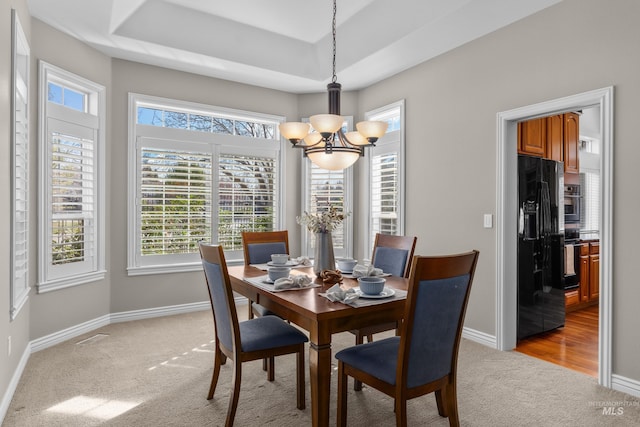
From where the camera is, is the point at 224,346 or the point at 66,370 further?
the point at 66,370

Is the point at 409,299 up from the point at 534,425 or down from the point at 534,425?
up

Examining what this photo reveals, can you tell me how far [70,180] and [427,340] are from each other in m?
3.53

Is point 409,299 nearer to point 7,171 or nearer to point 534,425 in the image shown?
point 534,425

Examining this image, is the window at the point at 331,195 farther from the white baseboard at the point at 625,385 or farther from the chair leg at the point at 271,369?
the white baseboard at the point at 625,385

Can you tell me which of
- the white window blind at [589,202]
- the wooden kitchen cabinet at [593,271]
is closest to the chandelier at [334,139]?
the wooden kitchen cabinet at [593,271]

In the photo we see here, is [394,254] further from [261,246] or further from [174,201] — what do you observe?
[174,201]

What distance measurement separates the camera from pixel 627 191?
2.70 meters

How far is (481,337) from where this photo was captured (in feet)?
12.2

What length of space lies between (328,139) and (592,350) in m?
3.05

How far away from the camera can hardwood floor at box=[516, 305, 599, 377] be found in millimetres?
3279

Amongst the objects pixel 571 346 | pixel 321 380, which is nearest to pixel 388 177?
pixel 571 346

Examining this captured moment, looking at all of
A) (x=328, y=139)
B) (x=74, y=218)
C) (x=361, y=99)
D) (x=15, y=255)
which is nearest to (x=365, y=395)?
(x=328, y=139)

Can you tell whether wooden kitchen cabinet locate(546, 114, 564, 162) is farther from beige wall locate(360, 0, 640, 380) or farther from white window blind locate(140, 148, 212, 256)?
white window blind locate(140, 148, 212, 256)

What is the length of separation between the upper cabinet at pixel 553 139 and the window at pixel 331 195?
207cm
